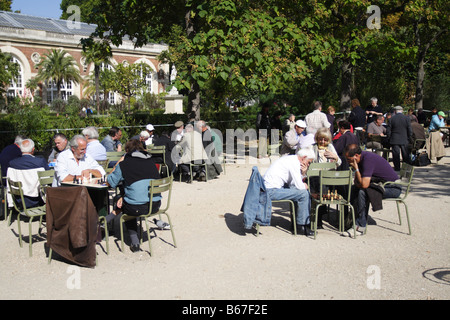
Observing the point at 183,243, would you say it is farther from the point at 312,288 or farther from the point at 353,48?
the point at 353,48

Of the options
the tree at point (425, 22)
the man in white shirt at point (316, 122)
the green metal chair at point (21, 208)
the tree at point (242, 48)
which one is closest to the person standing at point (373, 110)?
the tree at point (242, 48)

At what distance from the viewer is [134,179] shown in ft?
21.6

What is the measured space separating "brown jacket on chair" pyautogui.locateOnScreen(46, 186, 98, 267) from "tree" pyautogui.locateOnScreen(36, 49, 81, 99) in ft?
163

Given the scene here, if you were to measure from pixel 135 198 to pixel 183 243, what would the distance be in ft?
3.46

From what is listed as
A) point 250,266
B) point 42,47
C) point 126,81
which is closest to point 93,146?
point 250,266

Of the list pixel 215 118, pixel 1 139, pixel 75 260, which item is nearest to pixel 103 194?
pixel 75 260

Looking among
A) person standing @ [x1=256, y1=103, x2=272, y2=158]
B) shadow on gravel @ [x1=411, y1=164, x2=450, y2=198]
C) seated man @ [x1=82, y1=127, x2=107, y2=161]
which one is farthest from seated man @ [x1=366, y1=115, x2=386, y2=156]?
seated man @ [x1=82, y1=127, x2=107, y2=161]

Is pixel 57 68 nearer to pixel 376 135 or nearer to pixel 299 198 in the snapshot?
pixel 376 135

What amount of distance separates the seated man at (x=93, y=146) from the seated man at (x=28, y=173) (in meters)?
1.59

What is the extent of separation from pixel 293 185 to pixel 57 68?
1952 inches

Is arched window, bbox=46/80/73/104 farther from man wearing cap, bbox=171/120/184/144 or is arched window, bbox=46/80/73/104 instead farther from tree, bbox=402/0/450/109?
man wearing cap, bbox=171/120/184/144

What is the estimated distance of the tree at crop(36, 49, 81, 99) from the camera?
171 ft

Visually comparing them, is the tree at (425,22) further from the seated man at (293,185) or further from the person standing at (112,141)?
the seated man at (293,185)

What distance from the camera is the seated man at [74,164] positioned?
7195 mm
